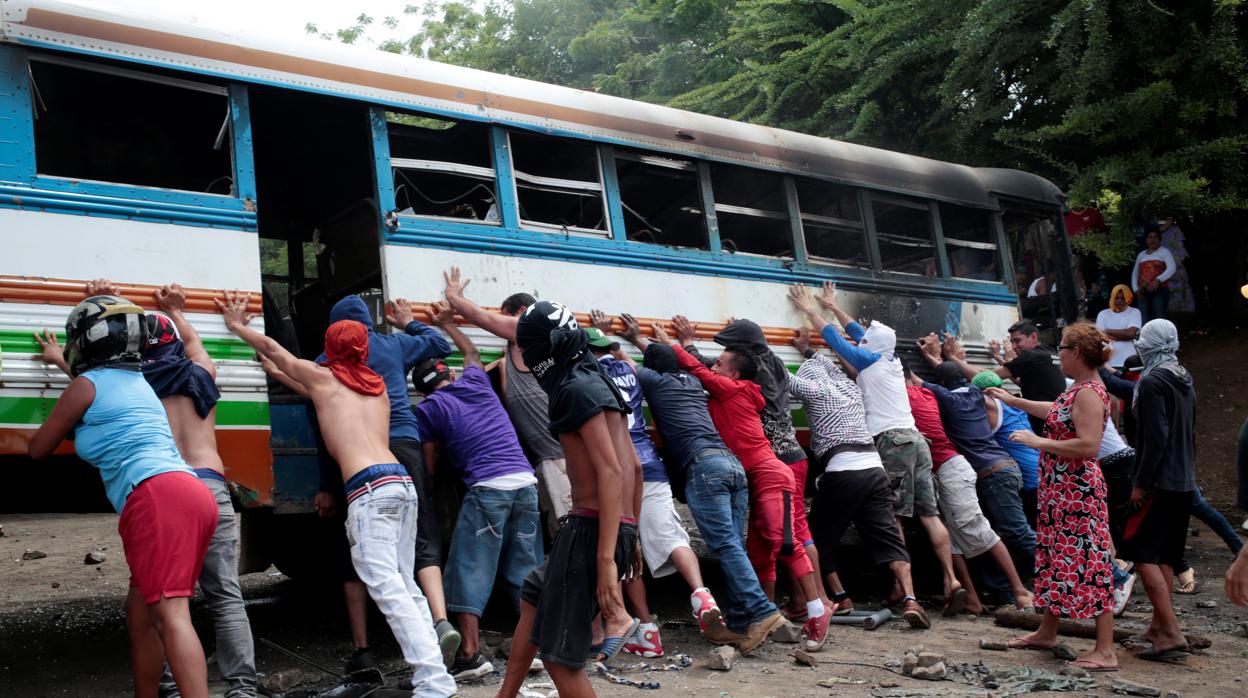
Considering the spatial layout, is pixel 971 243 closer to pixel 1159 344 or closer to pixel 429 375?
pixel 1159 344

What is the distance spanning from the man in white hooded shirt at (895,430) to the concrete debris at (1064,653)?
3.84ft

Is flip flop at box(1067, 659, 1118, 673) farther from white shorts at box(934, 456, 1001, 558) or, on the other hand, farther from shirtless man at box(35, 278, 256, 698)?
shirtless man at box(35, 278, 256, 698)

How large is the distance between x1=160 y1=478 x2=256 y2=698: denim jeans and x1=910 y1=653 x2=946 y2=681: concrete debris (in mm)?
3126

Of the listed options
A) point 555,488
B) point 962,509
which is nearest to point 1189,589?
point 962,509

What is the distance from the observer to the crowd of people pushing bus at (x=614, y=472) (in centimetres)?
386

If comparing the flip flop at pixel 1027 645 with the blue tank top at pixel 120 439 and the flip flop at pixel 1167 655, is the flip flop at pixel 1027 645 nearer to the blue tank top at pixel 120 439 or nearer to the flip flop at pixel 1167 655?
the flip flop at pixel 1167 655

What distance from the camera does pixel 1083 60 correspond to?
10086 millimetres

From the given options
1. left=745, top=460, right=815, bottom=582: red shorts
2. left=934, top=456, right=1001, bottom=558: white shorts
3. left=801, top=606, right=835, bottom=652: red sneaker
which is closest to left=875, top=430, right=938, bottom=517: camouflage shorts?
left=934, top=456, right=1001, bottom=558: white shorts

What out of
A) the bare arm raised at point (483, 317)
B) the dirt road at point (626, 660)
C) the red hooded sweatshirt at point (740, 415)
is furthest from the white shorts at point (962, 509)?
the bare arm raised at point (483, 317)

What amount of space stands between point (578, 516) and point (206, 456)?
70.7 inches

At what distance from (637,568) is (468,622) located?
1641 mm

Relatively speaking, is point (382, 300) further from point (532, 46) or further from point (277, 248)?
point (532, 46)

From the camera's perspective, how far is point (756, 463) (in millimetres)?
6379

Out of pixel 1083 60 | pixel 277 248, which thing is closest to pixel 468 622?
pixel 277 248
